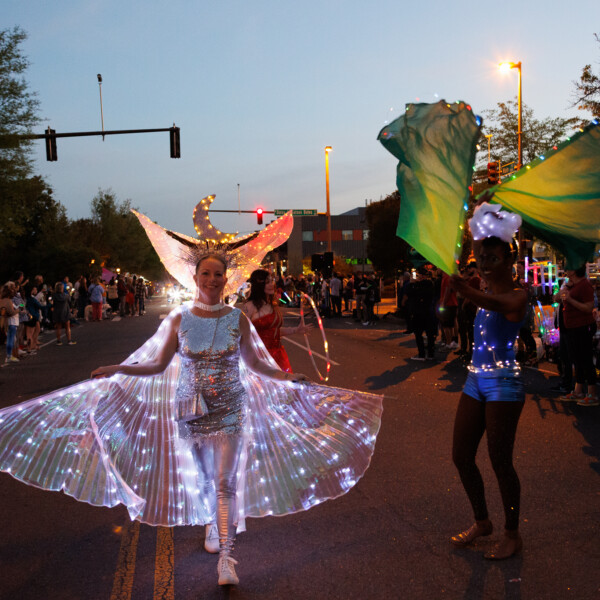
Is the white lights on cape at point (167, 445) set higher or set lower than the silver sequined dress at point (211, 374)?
lower

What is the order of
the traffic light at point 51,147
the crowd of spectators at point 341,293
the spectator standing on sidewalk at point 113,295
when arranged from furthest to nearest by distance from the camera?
the spectator standing on sidewalk at point 113,295
the crowd of spectators at point 341,293
the traffic light at point 51,147

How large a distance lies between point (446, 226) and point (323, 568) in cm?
211

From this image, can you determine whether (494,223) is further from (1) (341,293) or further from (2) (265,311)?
(1) (341,293)

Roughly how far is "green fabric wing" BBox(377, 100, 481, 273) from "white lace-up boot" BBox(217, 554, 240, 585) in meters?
2.03

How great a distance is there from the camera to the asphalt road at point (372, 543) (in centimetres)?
378

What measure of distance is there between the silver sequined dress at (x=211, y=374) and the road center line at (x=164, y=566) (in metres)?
0.80

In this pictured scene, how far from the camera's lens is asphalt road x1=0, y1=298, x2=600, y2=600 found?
12.4 ft

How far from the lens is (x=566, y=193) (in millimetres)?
4012

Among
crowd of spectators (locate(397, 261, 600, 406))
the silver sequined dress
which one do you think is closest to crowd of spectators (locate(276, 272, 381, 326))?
crowd of spectators (locate(397, 261, 600, 406))

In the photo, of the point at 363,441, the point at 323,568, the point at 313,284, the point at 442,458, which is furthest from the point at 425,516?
the point at 313,284

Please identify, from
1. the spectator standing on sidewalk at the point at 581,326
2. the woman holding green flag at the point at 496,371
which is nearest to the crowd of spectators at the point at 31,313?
the spectator standing on sidewalk at the point at 581,326

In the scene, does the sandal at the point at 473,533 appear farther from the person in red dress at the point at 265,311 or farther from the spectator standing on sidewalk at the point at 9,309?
the spectator standing on sidewalk at the point at 9,309

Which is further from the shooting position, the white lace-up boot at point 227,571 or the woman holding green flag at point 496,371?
the woman holding green flag at point 496,371

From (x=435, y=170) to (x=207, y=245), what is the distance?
2296 mm
